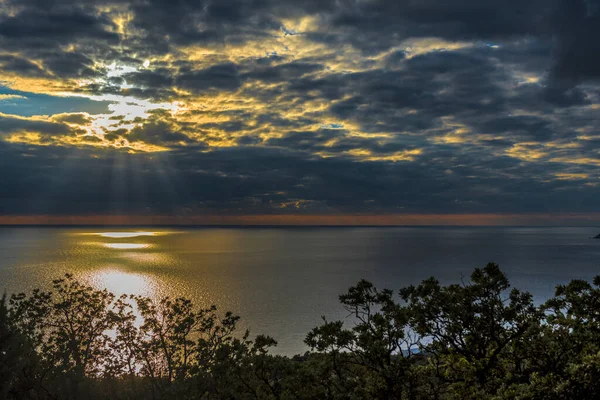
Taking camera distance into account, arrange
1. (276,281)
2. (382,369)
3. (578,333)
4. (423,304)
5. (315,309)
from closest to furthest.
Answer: (578,333) < (382,369) < (423,304) < (315,309) < (276,281)

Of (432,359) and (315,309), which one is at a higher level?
(432,359)

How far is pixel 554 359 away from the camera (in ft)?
63.5

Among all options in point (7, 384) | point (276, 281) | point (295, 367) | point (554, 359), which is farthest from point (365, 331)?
point (276, 281)

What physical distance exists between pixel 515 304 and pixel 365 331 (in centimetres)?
703

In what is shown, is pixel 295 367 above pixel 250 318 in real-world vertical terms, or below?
above

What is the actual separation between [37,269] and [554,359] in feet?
651

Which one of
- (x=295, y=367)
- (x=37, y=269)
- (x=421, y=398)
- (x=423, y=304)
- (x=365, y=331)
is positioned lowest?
(x=37, y=269)

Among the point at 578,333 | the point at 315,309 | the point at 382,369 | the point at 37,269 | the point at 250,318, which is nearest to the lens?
the point at 578,333

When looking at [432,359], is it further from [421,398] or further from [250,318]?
[250,318]

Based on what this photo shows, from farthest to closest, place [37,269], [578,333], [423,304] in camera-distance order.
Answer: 1. [37,269]
2. [423,304]
3. [578,333]

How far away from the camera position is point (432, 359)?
75.8ft

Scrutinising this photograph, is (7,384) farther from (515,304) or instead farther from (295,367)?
(515,304)

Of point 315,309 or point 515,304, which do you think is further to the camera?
point 315,309

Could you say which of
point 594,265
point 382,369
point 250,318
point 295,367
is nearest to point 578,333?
point 382,369
